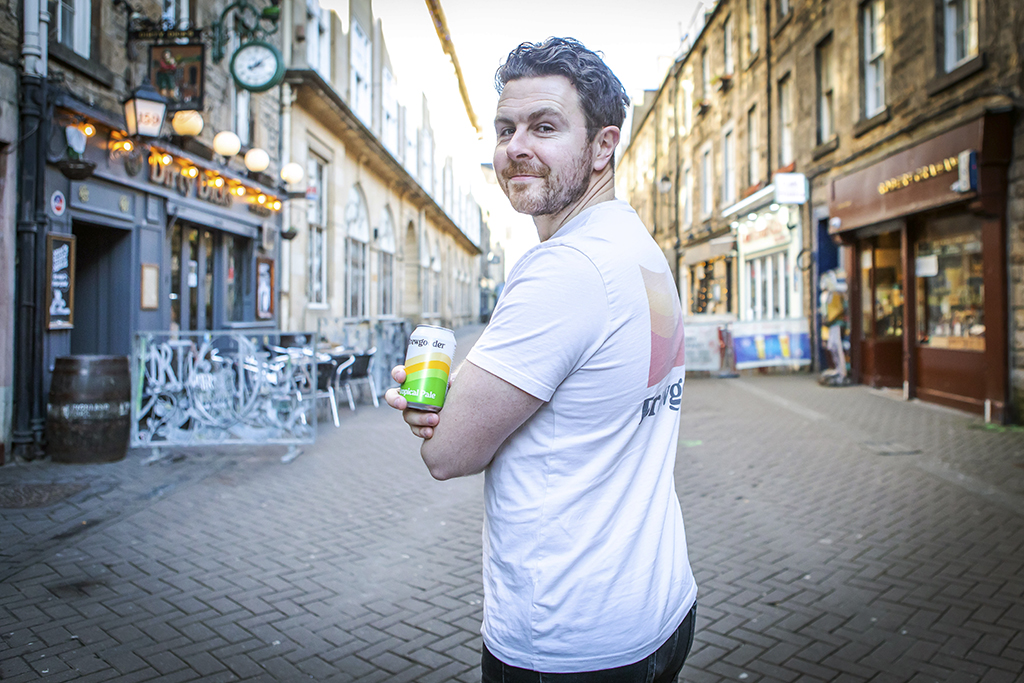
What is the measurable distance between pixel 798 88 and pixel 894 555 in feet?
43.9

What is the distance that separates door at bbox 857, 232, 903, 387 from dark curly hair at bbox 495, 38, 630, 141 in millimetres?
12464

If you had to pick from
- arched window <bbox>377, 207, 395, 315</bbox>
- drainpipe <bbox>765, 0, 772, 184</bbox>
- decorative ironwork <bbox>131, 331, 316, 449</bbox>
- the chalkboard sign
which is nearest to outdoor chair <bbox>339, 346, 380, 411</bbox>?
decorative ironwork <bbox>131, 331, 316, 449</bbox>

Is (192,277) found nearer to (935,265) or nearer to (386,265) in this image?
(935,265)

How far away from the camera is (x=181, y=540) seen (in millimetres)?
4668

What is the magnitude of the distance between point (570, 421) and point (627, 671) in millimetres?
458

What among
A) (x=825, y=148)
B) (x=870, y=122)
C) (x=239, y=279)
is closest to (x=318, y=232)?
(x=239, y=279)

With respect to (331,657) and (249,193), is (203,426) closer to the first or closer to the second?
(331,657)

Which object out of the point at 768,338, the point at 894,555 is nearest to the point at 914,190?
the point at 768,338

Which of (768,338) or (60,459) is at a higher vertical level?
(768,338)

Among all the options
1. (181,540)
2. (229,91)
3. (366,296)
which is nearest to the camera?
(181,540)

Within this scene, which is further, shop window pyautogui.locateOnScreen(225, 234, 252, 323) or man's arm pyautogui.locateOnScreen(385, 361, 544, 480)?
shop window pyautogui.locateOnScreen(225, 234, 252, 323)

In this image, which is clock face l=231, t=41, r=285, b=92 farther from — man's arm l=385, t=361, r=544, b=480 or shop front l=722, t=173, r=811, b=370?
man's arm l=385, t=361, r=544, b=480

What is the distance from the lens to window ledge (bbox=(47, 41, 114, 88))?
23.6 ft

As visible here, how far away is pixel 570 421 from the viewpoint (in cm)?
121
